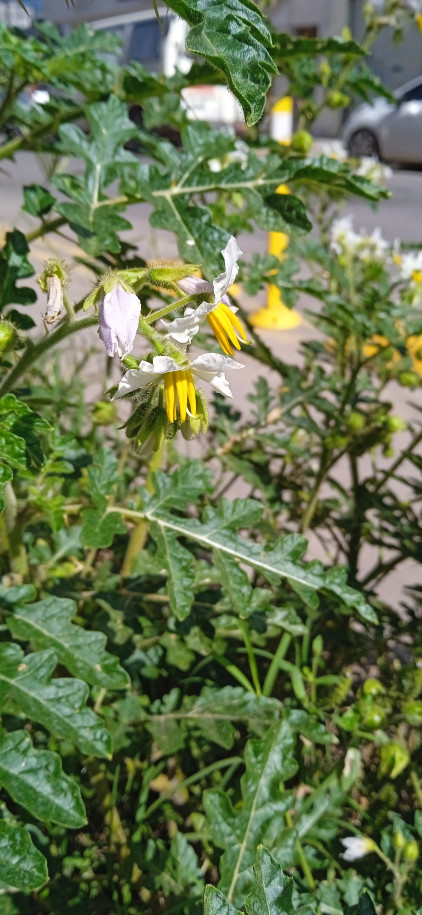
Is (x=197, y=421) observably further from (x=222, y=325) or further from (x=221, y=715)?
(x=221, y=715)

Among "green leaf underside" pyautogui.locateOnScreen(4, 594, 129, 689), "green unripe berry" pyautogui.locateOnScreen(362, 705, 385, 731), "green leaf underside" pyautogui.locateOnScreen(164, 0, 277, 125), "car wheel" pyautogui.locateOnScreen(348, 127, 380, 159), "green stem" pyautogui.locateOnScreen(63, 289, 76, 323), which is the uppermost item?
"car wheel" pyautogui.locateOnScreen(348, 127, 380, 159)

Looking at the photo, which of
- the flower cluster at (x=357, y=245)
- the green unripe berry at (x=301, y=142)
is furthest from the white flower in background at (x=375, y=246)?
the green unripe berry at (x=301, y=142)

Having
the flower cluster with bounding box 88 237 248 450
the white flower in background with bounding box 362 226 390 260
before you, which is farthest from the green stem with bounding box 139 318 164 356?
the white flower in background with bounding box 362 226 390 260

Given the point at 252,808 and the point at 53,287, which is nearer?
the point at 53,287

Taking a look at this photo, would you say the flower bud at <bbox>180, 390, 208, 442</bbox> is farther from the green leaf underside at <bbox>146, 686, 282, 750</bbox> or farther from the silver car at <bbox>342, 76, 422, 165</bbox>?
the silver car at <bbox>342, 76, 422, 165</bbox>

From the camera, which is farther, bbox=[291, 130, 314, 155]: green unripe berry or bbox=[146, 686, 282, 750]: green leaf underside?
bbox=[291, 130, 314, 155]: green unripe berry

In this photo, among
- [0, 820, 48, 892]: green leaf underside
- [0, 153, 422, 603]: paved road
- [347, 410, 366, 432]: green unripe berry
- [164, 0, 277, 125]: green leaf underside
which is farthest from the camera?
[0, 153, 422, 603]: paved road

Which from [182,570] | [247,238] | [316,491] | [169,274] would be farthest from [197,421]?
[247,238]
